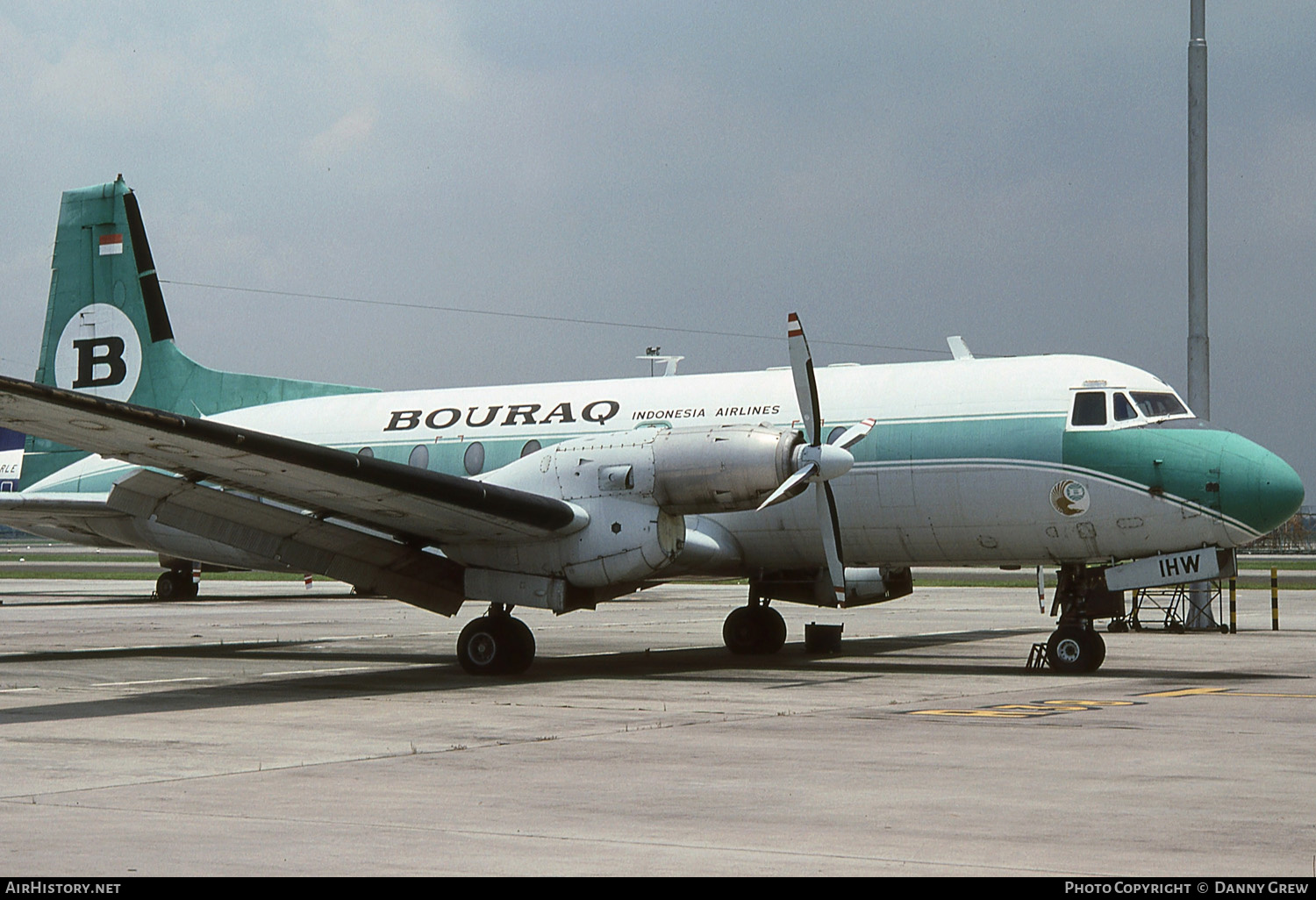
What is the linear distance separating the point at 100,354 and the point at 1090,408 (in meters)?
14.7

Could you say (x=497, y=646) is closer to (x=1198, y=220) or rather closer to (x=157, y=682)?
(x=157, y=682)

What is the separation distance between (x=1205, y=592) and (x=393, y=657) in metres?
14.1

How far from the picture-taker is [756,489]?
1547 cm

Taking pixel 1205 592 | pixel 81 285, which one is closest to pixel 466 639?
pixel 81 285

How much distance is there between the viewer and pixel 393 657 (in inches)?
806

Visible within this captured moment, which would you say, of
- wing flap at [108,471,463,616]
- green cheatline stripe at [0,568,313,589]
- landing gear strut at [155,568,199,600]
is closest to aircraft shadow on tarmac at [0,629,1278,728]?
wing flap at [108,471,463,616]

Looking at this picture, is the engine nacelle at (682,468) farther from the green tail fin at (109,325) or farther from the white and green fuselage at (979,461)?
the green tail fin at (109,325)

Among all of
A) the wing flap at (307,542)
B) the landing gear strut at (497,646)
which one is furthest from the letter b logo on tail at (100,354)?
the landing gear strut at (497,646)

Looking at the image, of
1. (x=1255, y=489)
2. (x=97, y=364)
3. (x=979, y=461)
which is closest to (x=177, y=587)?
(x=97, y=364)

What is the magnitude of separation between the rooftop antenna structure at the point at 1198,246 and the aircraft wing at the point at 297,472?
→ 46.2 ft

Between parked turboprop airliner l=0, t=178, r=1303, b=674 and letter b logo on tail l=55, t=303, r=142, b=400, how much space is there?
5.86 metres

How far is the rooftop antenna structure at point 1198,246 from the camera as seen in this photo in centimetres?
2536
